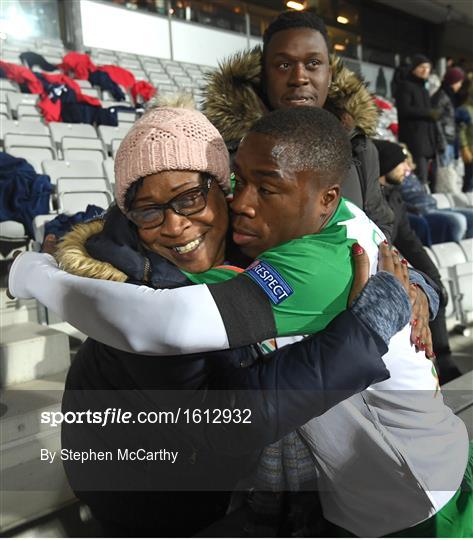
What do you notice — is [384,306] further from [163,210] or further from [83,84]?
[83,84]

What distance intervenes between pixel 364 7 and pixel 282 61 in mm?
12312

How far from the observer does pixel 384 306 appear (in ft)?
2.89

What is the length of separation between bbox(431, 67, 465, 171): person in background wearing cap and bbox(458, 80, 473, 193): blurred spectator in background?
186mm

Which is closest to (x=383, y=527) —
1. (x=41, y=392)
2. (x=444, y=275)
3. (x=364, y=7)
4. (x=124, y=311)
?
(x=124, y=311)

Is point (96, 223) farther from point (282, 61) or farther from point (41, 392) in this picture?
point (41, 392)

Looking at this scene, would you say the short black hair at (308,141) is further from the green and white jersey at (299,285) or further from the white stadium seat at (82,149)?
the white stadium seat at (82,149)

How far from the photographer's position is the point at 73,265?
3.36 feet

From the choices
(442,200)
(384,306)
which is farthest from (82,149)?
(384,306)

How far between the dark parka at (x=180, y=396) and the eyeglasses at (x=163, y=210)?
1.2 inches

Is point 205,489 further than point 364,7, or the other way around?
point 364,7

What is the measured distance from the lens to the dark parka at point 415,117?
5.44m

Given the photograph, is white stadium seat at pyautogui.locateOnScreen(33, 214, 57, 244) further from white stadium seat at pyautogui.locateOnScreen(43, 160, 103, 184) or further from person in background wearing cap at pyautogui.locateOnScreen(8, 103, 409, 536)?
person in background wearing cap at pyautogui.locateOnScreen(8, 103, 409, 536)

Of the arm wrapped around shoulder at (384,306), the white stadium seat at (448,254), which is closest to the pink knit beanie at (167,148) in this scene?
the arm wrapped around shoulder at (384,306)

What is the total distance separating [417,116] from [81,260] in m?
5.29
